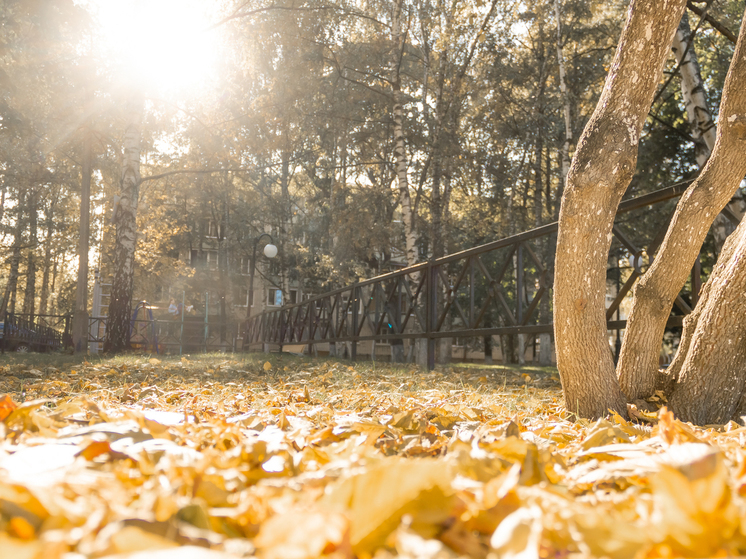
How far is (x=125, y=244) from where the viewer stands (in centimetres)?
998

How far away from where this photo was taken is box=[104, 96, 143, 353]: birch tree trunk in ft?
31.9

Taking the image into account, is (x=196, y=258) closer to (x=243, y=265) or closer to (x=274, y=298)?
(x=243, y=265)

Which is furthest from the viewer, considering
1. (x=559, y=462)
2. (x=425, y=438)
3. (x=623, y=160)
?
(x=623, y=160)

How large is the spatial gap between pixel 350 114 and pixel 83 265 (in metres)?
8.42

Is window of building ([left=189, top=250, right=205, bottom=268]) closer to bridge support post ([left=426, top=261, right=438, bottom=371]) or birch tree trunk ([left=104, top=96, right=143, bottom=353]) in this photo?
birch tree trunk ([left=104, top=96, right=143, bottom=353])

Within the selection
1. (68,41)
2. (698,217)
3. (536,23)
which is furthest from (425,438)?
(536,23)

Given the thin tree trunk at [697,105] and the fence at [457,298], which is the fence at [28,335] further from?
the thin tree trunk at [697,105]

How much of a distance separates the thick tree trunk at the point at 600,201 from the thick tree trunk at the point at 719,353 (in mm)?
322

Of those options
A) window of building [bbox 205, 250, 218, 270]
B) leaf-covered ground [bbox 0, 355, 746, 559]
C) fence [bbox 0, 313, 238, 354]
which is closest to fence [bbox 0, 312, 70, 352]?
fence [bbox 0, 313, 238, 354]

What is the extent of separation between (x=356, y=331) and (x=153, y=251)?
15.2 metres

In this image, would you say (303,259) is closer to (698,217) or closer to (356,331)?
(356,331)

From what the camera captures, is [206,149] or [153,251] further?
[153,251]

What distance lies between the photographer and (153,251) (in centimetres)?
2125

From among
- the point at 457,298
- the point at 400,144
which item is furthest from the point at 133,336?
the point at 457,298
